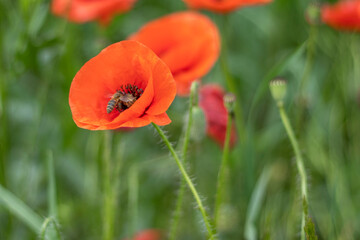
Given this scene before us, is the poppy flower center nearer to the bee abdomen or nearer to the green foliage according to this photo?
the bee abdomen

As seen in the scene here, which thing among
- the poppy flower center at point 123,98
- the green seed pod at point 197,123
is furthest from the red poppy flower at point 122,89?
the green seed pod at point 197,123

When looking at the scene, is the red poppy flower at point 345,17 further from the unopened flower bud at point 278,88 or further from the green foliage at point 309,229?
the green foliage at point 309,229

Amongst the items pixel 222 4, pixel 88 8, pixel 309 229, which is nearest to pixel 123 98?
pixel 309 229

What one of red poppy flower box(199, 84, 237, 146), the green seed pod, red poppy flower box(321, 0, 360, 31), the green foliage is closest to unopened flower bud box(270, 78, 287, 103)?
the green seed pod

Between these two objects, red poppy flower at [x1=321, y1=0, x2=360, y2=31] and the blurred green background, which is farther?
red poppy flower at [x1=321, y1=0, x2=360, y2=31]

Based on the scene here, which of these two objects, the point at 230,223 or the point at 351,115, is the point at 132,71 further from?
the point at 351,115

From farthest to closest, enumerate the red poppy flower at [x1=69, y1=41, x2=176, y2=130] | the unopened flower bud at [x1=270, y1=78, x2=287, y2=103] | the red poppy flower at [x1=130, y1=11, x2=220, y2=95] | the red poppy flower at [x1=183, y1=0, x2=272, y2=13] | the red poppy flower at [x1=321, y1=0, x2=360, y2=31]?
1. the red poppy flower at [x1=321, y1=0, x2=360, y2=31]
2. the red poppy flower at [x1=183, y1=0, x2=272, y2=13]
3. the red poppy flower at [x1=130, y1=11, x2=220, y2=95]
4. the unopened flower bud at [x1=270, y1=78, x2=287, y2=103]
5. the red poppy flower at [x1=69, y1=41, x2=176, y2=130]

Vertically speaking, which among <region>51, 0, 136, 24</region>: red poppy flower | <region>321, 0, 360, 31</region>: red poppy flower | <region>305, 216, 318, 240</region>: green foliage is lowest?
<region>305, 216, 318, 240</region>: green foliage

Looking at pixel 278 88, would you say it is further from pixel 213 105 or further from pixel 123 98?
pixel 213 105
